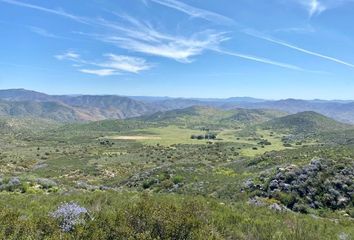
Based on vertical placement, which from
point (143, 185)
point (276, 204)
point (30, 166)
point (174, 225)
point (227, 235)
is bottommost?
point (30, 166)

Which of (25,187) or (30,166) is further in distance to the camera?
(30,166)

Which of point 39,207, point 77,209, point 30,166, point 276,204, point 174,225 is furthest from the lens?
point 30,166

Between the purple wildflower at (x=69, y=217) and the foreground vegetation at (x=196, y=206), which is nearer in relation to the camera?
the foreground vegetation at (x=196, y=206)

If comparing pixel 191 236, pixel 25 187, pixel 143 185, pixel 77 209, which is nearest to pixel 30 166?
pixel 143 185

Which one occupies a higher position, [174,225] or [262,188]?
[174,225]

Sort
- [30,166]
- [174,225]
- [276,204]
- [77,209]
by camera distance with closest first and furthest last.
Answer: [174,225] → [77,209] → [276,204] → [30,166]

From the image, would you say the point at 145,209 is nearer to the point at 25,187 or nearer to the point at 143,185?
the point at 25,187

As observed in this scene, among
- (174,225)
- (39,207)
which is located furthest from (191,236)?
(39,207)

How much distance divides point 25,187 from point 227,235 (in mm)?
26611

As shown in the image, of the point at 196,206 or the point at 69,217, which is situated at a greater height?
→ the point at 196,206

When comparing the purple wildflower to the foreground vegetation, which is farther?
the purple wildflower

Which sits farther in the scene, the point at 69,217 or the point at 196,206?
the point at 196,206

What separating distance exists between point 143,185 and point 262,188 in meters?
18.8

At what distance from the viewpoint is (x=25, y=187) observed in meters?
41.2
